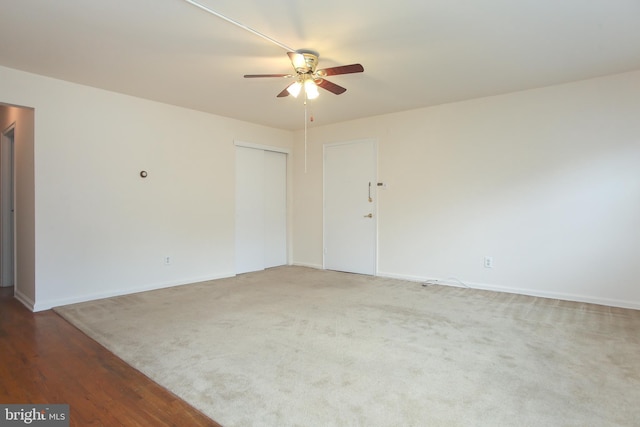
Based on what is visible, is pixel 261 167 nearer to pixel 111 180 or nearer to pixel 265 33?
pixel 111 180

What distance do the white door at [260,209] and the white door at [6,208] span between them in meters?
2.97

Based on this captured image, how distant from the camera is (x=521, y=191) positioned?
417cm

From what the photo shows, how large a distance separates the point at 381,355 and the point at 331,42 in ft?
8.17

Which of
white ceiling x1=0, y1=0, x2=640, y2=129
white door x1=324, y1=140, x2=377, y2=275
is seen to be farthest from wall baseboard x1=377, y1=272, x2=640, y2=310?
white ceiling x1=0, y1=0, x2=640, y2=129

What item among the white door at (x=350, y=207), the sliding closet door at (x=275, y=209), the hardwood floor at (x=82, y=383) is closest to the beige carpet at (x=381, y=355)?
the hardwood floor at (x=82, y=383)

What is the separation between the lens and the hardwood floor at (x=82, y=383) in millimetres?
1805

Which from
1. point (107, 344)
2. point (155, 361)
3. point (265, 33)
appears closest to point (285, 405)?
point (155, 361)

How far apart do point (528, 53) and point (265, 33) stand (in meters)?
2.34

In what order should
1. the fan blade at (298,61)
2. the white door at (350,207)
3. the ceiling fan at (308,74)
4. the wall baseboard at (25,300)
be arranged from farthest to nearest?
1. the white door at (350,207)
2. the wall baseboard at (25,300)
3. the ceiling fan at (308,74)
4. the fan blade at (298,61)

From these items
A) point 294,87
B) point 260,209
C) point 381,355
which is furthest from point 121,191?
point 381,355

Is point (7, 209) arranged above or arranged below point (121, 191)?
below

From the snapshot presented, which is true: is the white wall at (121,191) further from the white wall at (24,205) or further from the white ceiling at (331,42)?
the white ceiling at (331,42)

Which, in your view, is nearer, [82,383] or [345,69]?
[82,383]

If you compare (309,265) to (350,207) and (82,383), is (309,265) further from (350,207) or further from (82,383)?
(82,383)
